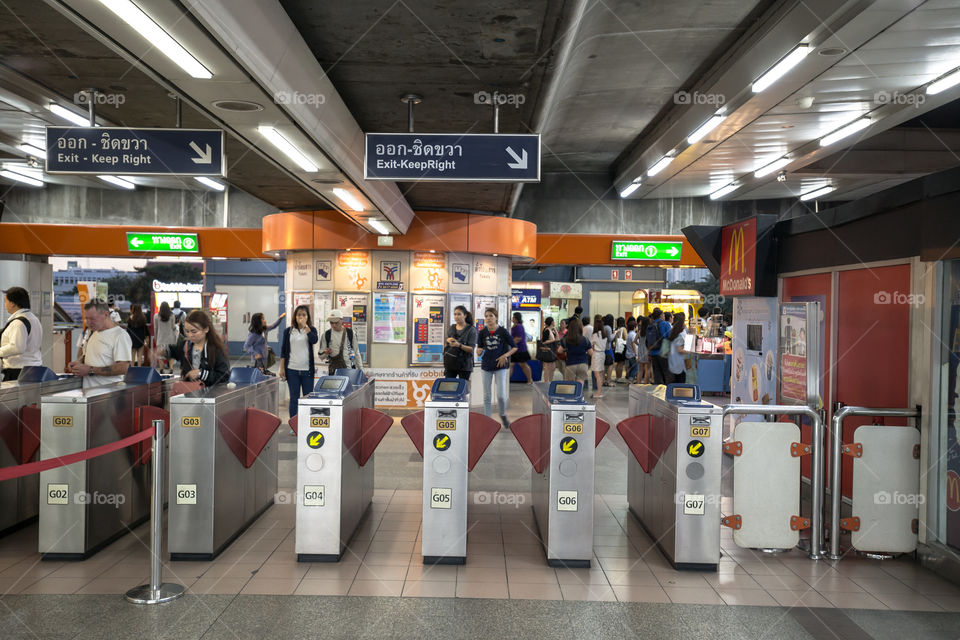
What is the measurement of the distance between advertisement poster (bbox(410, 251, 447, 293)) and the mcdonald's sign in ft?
14.7

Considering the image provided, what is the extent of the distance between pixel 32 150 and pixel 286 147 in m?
7.13

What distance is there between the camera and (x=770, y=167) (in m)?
10.3

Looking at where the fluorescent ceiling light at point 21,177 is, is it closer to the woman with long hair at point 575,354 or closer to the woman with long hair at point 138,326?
the woman with long hair at point 138,326

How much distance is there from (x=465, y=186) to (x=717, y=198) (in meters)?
6.62

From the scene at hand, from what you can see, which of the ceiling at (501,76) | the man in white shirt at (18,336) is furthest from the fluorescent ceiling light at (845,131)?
the man in white shirt at (18,336)

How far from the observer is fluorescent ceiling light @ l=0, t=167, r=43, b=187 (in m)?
12.1

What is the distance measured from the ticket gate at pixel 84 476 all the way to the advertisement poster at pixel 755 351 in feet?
16.2

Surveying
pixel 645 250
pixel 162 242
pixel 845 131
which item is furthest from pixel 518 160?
pixel 162 242

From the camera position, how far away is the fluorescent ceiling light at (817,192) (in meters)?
12.4

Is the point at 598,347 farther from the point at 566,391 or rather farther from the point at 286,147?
the point at 286,147

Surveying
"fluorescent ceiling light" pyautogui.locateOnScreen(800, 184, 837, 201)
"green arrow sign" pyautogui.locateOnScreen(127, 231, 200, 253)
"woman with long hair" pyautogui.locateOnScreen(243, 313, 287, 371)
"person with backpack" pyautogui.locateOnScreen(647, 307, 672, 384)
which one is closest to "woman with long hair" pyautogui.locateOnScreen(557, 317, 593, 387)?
"person with backpack" pyautogui.locateOnScreen(647, 307, 672, 384)

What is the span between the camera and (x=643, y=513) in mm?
5168

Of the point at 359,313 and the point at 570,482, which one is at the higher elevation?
the point at 359,313

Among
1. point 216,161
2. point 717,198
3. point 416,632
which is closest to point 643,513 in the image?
point 416,632
